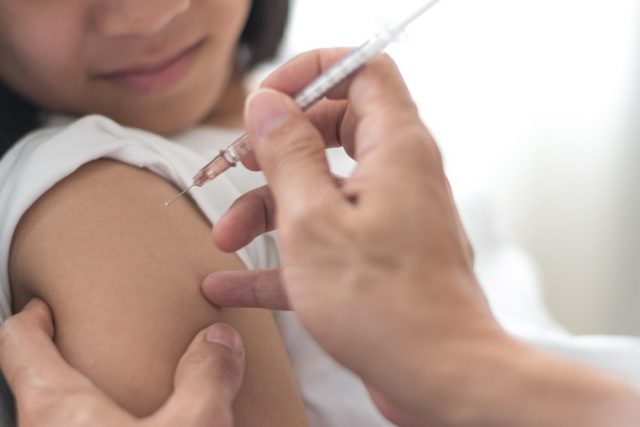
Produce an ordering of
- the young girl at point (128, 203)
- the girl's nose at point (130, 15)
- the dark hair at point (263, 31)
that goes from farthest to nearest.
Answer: the dark hair at point (263, 31) → the girl's nose at point (130, 15) → the young girl at point (128, 203)

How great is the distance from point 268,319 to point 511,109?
1332 mm

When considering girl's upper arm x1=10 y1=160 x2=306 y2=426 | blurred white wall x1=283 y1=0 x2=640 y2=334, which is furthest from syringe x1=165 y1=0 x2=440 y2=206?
blurred white wall x1=283 y1=0 x2=640 y2=334

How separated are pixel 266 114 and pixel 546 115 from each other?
1552 mm

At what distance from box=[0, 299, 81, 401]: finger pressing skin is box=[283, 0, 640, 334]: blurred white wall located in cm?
115

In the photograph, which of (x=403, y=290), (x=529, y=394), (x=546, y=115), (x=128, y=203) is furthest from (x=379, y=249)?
(x=546, y=115)

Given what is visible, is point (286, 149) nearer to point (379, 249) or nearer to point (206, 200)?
point (379, 249)

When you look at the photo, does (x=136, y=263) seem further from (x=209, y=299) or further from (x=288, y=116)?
(x=288, y=116)

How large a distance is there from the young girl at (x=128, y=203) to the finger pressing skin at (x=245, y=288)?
0.06ft

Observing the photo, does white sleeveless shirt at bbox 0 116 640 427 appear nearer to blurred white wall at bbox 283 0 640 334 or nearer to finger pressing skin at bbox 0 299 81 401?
finger pressing skin at bbox 0 299 81 401

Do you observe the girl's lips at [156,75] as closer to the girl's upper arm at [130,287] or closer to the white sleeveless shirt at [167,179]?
A: the white sleeveless shirt at [167,179]

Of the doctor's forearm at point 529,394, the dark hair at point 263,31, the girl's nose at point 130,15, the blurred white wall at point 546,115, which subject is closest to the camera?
the doctor's forearm at point 529,394

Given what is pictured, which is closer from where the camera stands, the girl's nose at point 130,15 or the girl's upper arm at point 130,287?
the girl's upper arm at point 130,287

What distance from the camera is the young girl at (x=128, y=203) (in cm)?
82

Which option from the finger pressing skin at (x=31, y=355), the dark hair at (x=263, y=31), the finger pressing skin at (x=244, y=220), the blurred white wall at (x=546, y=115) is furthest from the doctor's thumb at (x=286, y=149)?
the blurred white wall at (x=546, y=115)
